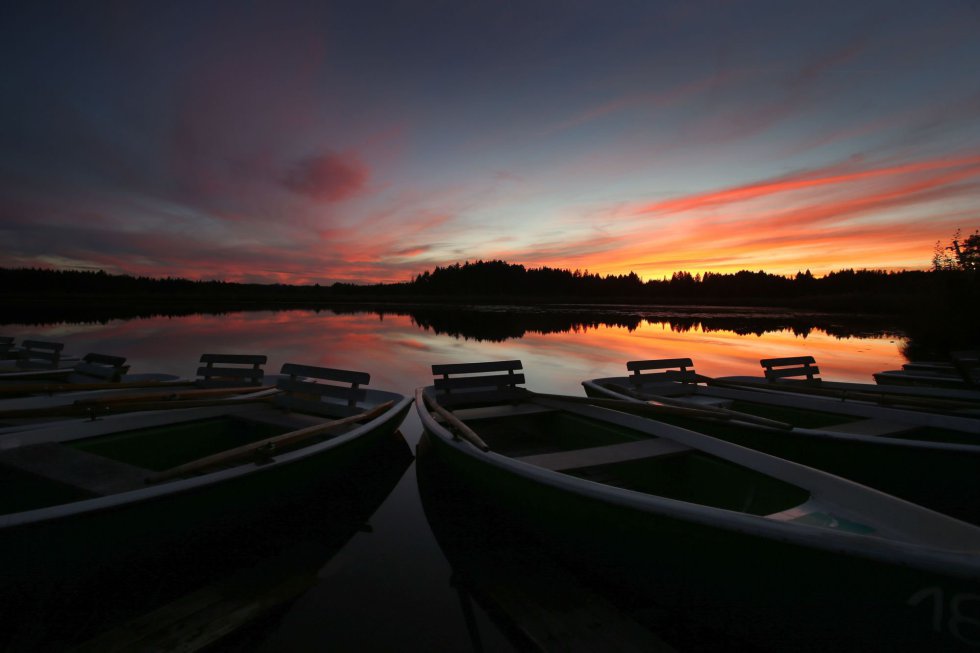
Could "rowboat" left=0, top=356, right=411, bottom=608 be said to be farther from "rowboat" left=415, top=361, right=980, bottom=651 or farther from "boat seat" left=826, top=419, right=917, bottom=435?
"boat seat" left=826, top=419, right=917, bottom=435

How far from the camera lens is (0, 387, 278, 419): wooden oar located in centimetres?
418

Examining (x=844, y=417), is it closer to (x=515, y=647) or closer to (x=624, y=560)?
(x=624, y=560)

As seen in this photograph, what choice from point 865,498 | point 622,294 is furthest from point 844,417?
point 622,294

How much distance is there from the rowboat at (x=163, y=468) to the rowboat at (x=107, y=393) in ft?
0.51

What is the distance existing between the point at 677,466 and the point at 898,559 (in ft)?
8.30

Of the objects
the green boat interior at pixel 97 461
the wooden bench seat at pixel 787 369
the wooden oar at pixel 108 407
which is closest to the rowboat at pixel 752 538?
the green boat interior at pixel 97 461

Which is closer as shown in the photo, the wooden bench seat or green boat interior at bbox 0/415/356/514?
green boat interior at bbox 0/415/356/514

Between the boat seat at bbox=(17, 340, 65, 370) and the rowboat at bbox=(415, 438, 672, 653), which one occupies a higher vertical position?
the boat seat at bbox=(17, 340, 65, 370)

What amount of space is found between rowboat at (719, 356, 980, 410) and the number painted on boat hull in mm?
5060

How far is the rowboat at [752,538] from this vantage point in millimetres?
1950

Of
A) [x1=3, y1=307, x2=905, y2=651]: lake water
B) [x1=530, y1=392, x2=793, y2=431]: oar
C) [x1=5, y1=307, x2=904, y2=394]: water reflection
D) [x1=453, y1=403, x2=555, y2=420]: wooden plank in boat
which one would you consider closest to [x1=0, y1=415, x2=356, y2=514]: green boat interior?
[x1=3, y1=307, x2=905, y2=651]: lake water

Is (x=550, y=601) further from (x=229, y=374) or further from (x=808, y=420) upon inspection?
(x=229, y=374)

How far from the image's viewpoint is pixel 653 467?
4.52m

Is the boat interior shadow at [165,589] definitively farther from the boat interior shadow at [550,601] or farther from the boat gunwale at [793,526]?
the boat gunwale at [793,526]
